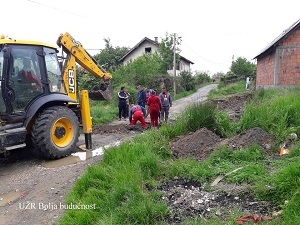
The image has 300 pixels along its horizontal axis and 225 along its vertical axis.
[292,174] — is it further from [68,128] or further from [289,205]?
[68,128]

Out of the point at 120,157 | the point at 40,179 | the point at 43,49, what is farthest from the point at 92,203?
the point at 43,49

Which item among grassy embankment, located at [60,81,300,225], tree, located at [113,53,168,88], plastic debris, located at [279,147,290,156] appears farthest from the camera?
tree, located at [113,53,168,88]

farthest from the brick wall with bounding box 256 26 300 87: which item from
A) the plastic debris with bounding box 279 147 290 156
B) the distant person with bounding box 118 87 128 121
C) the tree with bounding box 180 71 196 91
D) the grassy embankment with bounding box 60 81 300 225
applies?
the tree with bounding box 180 71 196 91

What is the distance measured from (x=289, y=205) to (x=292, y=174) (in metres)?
0.64

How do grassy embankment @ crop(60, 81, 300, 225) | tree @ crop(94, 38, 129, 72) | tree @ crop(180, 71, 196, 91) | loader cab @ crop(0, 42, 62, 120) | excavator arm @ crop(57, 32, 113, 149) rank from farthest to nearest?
tree @ crop(94, 38, 129, 72), tree @ crop(180, 71, 196, 91), excavator arm @ crop(57, 32, 113, 149), loader cab @ crop(0, 42, 62, 120), grassy embankment @ crop(60, 81, 300, 225)

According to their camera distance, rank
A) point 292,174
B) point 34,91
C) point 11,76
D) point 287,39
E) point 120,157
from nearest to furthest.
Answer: point 292,174, point 120,157, point 11,76, point 34,91, point 287,39

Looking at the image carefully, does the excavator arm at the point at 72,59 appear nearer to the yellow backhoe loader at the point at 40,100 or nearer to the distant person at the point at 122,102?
the yellow backhoe loader at the point at 40,100

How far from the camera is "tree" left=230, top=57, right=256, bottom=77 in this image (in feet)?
142

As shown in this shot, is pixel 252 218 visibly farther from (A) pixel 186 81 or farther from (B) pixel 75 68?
(A) pixel 186 81

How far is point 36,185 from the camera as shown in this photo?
5289 millimetres

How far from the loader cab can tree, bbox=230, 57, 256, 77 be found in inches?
1558

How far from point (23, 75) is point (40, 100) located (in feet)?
2.01

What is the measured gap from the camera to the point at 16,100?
244 inches

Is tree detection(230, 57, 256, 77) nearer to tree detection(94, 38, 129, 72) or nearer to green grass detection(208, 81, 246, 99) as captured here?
green grass detection(208, 81, 246, 99)
